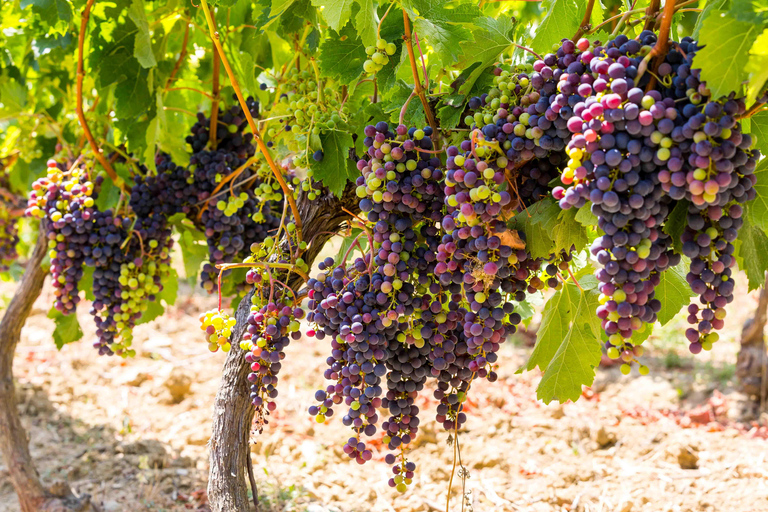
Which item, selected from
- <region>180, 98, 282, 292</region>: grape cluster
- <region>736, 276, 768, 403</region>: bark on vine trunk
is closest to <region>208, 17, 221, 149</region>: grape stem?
<region>180, 98, 282, 292</region>: grape cluster

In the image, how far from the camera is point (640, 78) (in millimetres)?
984

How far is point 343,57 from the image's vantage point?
152cm

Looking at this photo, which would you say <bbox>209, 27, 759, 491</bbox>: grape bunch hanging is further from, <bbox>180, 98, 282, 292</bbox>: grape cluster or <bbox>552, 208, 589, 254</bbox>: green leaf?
<bbox>180, 98, 282, 292</bbox>: grape cluster

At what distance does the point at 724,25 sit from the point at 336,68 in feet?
2.98

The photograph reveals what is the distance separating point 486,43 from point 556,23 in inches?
9.5

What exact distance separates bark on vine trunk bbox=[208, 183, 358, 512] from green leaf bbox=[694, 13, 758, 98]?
100 centimetres

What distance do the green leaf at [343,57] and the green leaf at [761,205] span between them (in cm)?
96

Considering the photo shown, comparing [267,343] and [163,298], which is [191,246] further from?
[267,343]

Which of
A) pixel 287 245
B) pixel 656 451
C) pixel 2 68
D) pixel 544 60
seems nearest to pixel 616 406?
pixel 656 451

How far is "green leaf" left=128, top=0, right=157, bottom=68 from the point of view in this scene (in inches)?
77.2

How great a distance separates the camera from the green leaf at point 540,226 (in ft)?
3.97

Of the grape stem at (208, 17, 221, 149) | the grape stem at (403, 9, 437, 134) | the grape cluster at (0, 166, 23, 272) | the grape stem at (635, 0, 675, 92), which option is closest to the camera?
the grape stem at (635, 0, 675, 92)

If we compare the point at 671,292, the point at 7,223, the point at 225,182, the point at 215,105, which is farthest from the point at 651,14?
the point at 7,223

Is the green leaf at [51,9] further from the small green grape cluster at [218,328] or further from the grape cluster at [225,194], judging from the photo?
the small green grape cluster at [218,328]
